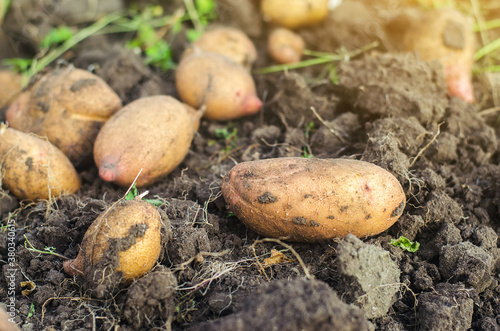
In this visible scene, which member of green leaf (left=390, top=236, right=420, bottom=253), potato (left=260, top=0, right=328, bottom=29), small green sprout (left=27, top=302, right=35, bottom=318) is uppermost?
potato (left=260, top=0, right=328, bottom=29)

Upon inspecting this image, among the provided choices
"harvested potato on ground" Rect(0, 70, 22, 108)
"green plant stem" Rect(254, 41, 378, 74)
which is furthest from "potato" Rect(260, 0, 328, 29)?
"harvested potato on ground" Rect(0, 70, 22, 108)

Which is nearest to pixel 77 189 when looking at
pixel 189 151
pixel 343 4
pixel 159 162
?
pixel 159 162

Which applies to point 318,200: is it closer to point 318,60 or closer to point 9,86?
point 318,60

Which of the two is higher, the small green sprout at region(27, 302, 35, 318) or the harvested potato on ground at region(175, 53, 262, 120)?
the harvested potato on ground at region(175, 53, 262, 120)

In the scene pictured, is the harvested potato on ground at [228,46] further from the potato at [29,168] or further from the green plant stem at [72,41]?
the potato at [29,168]

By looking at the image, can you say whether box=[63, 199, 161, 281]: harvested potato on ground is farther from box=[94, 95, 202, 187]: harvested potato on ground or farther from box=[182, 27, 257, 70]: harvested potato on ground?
box=[182, 27, 257, 70]: harvested potato on ground

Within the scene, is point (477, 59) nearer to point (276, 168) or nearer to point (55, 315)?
point (276, 168)

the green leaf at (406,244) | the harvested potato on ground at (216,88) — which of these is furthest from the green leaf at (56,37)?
the green leaf at (406,244)
